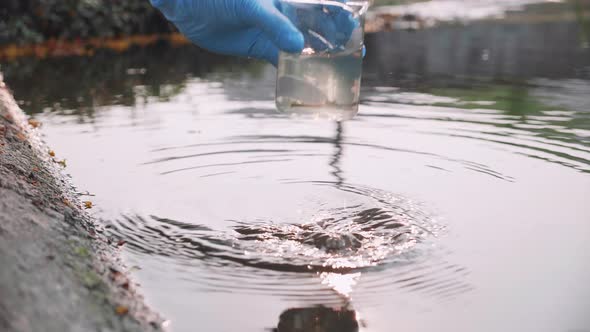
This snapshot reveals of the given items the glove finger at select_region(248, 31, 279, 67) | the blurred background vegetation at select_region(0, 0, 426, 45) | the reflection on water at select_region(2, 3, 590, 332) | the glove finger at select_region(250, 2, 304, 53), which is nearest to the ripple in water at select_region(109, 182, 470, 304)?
the reflection on water at select_region(2, 3, 590, 332)

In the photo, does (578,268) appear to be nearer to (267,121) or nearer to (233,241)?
(233,241)

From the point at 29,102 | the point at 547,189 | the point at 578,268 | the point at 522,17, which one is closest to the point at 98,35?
the point at 29,102

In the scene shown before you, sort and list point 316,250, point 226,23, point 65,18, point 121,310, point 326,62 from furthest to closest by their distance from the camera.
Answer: point 65,18 < point 226,23 < point 316,250 < point 326,62 < point 121,310

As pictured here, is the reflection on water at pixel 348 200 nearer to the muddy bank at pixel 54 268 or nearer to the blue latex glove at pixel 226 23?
the muddy bank at pixel 54 268

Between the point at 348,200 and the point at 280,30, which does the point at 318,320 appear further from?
the point at 348,200

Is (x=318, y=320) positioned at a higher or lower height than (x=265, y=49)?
lower

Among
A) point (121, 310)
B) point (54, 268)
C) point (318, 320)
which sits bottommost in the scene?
point (318, 320)

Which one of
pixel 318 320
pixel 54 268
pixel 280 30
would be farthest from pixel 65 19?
pixel 318 320
